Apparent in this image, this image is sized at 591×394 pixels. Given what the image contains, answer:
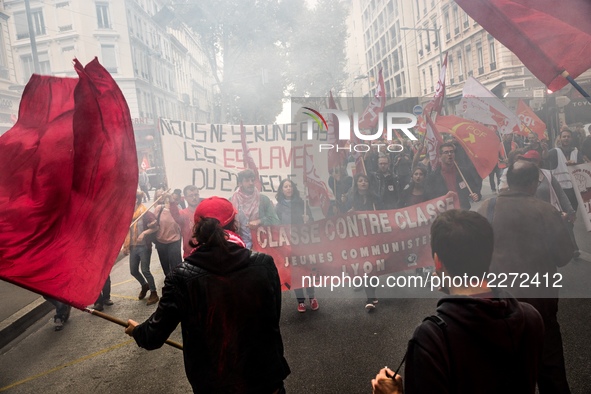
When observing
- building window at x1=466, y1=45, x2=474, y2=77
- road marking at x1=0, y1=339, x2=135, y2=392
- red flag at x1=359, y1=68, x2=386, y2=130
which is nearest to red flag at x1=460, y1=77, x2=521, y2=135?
building window at x1=466, y1=45, x2=474, y2=77

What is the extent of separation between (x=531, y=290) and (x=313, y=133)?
5.77 ft

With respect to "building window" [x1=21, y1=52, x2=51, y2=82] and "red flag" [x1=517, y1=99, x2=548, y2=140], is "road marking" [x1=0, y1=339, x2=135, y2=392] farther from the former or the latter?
"red flag" [x1=517, y1=99, x2=548, y2=140]

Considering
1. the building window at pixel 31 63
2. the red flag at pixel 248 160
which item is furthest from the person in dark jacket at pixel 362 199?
the building window at pixel 31 63

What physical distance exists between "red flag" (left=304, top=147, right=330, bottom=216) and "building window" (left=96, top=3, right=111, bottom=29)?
1751 mm

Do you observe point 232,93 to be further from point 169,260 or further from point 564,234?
point 169,260

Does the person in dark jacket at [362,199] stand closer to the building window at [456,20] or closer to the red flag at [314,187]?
the red flag at [314,187]

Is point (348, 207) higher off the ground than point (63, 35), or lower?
lower

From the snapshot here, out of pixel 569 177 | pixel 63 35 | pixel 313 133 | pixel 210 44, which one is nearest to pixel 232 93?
pixel 210 44

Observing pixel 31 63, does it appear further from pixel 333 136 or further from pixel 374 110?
pixel 374 110

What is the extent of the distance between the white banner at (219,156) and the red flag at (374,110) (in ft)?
2.77

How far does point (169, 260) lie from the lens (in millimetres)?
6117

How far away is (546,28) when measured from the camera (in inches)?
107

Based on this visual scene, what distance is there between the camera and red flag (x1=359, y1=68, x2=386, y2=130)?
2.89 metres

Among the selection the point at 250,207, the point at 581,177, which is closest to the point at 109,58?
the point at 250,207
